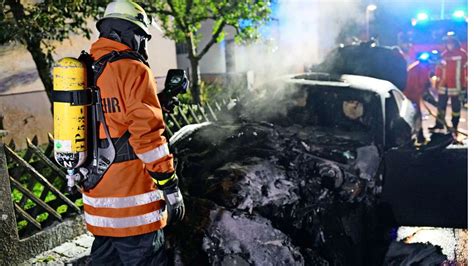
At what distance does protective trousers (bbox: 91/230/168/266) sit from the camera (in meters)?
2.65

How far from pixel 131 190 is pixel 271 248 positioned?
108 centimetres

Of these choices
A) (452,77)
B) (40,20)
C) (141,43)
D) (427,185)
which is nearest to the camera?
(141,43)

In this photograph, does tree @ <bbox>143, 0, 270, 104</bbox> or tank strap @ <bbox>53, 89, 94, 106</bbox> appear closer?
tank strap @ <bbox>53, 89, 94, 106</bbox>

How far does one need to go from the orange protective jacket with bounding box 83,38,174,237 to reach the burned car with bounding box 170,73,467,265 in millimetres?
545

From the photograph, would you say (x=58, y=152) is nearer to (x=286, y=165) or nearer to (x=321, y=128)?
(x=286, y=165)

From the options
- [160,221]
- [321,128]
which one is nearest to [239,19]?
[321,128]

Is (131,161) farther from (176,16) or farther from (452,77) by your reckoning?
(452,77)

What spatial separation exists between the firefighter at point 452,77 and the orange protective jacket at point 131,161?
6898mm

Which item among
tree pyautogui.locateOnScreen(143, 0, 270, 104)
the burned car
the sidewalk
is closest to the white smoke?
Answer: tree pyautogui.locateOnScreen(143, 0, 270, 104)

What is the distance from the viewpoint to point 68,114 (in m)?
2.46

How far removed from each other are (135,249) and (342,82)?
10.7 feet

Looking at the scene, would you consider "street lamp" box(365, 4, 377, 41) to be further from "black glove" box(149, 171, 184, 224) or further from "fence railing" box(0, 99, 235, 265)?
"black glove" box(149, 171, 184, 224)

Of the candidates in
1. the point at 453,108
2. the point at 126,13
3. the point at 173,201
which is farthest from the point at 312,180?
the point at 453,108

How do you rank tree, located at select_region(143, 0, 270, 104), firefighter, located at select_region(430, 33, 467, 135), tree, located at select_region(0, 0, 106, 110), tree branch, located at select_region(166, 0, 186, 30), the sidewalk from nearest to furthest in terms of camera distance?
the sidewalk < tree, located at select_region(0, 0, 106, 110) < tree, located at select_region(143, 0, 270, 104) < tree branch, located at select_region(166, 0, 186, 30) < firefighter, located at select_region(430, 33, 467, 135)
